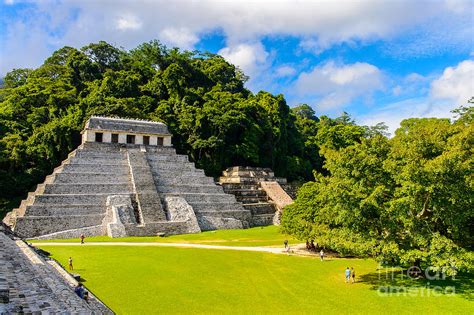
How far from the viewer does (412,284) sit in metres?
18.4

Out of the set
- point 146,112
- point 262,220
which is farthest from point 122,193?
point 146,112

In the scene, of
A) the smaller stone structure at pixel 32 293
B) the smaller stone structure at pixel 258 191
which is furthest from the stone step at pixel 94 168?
the smaller stone structure at pixel 32 293

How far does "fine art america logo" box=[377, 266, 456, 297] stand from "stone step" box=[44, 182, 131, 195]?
2372cm

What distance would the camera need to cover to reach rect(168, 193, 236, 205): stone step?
123 feet

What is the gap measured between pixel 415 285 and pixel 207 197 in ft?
76.8

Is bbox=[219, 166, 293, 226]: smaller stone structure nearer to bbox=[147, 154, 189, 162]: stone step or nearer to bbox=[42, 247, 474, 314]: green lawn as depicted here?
bbox=[147, 154, 189, 162]: stone step

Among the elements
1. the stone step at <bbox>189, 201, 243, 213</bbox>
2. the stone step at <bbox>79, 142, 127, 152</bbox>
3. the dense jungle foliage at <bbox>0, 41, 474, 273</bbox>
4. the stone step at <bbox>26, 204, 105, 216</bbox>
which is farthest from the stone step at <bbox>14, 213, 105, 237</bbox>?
the dense jungle foliage at <bbox>0, 41, 474, 273</bbox>

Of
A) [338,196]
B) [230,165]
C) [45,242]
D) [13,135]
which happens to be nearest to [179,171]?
[230,165]

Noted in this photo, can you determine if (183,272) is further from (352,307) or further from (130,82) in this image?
(130,82)

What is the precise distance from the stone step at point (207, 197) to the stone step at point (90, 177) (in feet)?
19.8

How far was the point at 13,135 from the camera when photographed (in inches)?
1651

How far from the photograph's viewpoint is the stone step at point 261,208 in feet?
137

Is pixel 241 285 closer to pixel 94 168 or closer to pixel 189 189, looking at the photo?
pixel 189 189

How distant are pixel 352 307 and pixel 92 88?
143 feet
